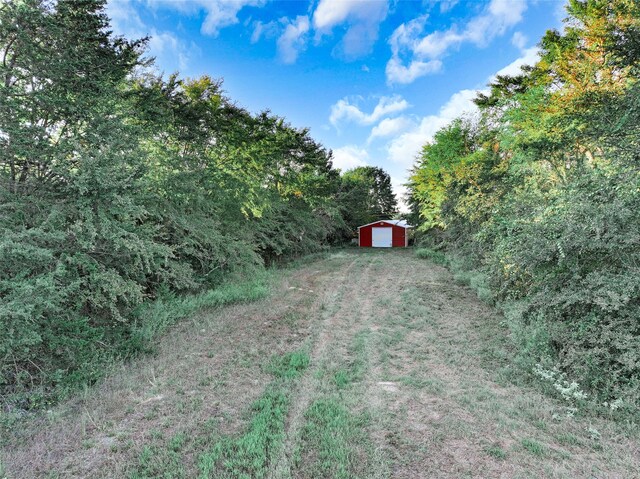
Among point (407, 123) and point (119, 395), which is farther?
point (407, 123)

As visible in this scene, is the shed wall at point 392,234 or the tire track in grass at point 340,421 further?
the shed wall at point 392,234

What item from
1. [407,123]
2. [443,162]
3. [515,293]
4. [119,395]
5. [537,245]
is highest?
[407,123]

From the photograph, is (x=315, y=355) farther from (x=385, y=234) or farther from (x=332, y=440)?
(x=385, y=234)

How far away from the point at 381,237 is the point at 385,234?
0.57m

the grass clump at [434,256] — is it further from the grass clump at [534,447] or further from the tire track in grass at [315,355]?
the grass clump at [534,447]

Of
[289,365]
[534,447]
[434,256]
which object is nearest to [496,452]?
[534,447]

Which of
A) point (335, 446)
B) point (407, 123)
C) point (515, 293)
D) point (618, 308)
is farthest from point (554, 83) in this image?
point (335, 446)

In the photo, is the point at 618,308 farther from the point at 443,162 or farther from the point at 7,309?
the point at 443,162

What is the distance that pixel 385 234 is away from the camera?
3250cm

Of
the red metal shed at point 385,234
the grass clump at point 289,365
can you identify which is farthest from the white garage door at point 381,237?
the grass clump at point 289,365

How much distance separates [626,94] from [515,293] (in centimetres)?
424

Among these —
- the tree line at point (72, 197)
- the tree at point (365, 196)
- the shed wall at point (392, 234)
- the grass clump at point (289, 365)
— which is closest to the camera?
the tree line at point (72, 197)

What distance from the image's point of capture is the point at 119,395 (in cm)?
402

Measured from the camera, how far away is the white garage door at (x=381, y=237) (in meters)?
32.4
